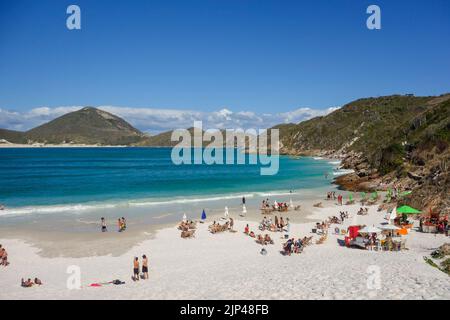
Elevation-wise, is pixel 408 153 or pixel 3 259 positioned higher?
pixel 408 153

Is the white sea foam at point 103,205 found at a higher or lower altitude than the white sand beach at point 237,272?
higher

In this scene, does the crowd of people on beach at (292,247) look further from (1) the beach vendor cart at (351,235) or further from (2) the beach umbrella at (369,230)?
(2) the beach umbrella at (369,230)

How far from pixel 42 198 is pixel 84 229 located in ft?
66.1

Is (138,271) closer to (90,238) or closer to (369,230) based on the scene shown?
(90,238)

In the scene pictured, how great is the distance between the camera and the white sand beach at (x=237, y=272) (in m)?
12.8

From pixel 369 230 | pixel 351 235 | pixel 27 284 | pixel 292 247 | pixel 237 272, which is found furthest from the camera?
pixel 351 235

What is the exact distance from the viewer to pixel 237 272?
15992 mm

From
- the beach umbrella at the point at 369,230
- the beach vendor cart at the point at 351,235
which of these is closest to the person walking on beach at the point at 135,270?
the beach vendor cart at the point at 351,235

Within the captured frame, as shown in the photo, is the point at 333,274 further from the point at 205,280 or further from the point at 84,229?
the point at 84,229

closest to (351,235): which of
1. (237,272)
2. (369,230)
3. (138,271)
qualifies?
(369,230)

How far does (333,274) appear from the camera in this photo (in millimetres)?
14836

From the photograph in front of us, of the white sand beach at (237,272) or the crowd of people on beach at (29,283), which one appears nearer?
the white sand beach at (237,272)

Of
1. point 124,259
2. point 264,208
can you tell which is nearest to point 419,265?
point 124,259

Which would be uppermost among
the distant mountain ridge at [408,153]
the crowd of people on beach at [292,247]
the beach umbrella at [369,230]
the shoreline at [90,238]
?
the distant mountain ridge at [408,153]
